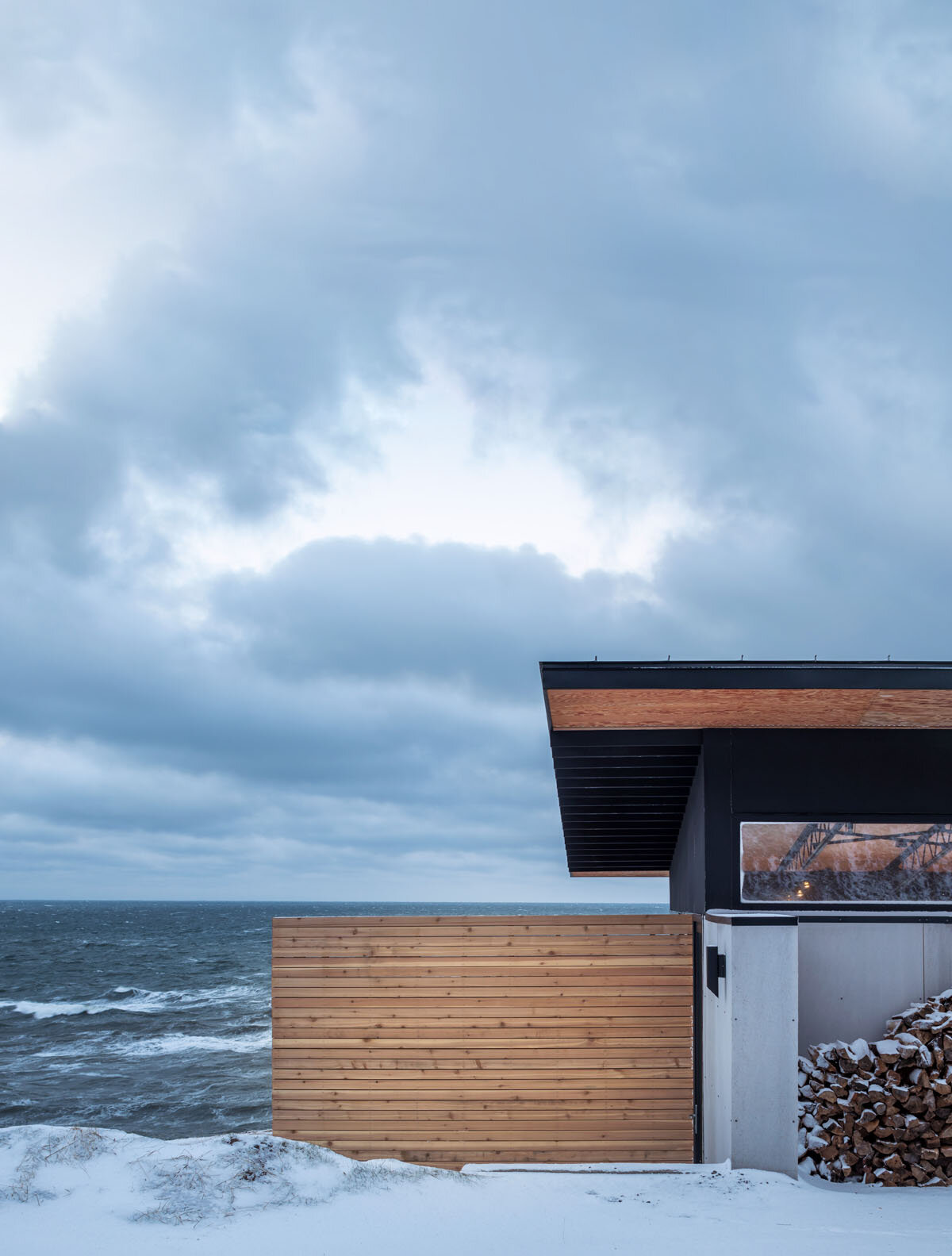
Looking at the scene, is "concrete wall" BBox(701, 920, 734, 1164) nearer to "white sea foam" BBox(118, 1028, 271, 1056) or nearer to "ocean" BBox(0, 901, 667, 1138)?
"ocean" BBox(0, 901, 667, 1138)

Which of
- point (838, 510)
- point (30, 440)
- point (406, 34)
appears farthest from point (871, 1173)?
point (30, 440)

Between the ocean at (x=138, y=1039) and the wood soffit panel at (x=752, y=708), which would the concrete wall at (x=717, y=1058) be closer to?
the wood soffit panel at (x=752, y=708)

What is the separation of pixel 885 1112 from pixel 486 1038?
3.24 meters

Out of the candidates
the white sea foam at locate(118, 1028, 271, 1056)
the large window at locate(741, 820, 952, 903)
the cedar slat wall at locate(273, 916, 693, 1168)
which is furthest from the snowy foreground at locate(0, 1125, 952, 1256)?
the white sea foam at locate(118, 1028, 271, 1056)

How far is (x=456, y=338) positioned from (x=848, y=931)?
18945 millimetres

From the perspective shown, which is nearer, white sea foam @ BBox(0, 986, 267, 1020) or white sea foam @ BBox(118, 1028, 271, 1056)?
white sea foam @ BBox(118, 1028, 271, 1056)

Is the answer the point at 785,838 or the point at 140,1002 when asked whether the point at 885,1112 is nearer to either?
the point at 785,838

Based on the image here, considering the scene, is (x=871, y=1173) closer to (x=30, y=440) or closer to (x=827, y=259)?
(x=827, y=259)

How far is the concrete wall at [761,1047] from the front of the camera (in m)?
6.54

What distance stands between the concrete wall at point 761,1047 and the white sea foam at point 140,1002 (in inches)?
1508

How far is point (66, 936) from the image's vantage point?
3351 inches

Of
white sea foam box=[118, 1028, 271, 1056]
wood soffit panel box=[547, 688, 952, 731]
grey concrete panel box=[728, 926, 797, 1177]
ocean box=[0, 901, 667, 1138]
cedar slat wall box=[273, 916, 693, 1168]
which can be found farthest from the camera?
white sea foam box=[118, 1028, 271, 1056]

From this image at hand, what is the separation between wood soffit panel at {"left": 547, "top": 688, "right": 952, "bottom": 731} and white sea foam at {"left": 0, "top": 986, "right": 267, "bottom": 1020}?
38023 millimetres

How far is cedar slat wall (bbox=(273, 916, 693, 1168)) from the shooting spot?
7.61 metres
